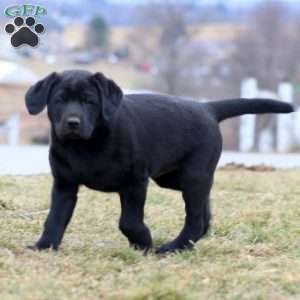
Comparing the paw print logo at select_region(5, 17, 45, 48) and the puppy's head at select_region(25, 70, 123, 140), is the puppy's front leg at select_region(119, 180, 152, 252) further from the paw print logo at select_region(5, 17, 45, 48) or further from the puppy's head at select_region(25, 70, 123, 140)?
the paw print logo at select_region(5, 17, 45, 48)

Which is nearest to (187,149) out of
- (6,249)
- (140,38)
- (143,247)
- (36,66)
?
(143,247)

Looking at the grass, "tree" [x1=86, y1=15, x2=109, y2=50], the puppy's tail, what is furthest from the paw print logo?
"tree" [x1=86, y1=15, x2=109, y2=50]

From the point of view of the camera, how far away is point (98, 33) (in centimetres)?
3503

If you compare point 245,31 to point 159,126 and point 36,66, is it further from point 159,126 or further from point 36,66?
point 159,126

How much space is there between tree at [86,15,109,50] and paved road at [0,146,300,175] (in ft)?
62.9

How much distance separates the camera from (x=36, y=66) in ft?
88.0

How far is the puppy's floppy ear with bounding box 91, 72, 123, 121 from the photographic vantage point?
5.09 metres

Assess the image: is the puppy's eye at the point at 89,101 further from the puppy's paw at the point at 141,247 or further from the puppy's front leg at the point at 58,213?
the puppy's paw at the point at 141,247

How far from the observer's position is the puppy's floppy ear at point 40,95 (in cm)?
512

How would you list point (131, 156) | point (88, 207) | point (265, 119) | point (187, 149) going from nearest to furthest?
point (131, 156), point (187, 149), point (88, 207), point (265, 119)

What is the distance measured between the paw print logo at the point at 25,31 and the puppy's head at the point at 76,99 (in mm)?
2960

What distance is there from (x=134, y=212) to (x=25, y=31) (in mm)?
3383

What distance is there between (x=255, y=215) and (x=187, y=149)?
1297mm

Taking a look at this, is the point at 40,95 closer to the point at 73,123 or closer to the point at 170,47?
the point at 73,123
